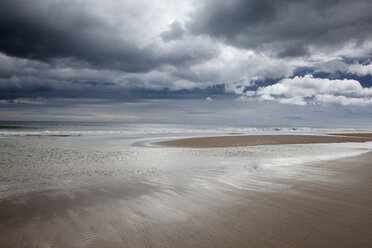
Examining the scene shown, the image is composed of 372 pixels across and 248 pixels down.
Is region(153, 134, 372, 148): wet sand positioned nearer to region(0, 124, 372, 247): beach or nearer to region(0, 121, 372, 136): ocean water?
region(0, 124, 372, 247): beach

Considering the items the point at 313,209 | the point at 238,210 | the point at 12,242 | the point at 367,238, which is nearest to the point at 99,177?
the point at 12,242

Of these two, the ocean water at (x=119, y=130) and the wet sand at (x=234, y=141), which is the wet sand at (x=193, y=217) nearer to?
the wet sand at (x=234, y=141)

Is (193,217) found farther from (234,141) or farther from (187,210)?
(234,141)

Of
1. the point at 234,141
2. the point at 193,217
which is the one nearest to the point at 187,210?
the point at 193,217

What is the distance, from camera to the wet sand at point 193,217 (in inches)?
139

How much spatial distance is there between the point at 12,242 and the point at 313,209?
6.03 metres

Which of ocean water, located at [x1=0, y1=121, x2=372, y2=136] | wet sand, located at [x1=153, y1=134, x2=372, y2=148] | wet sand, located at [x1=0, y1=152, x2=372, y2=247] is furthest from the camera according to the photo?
ocean water, located at [x1=0, y1=121, x2=372, y2=136]

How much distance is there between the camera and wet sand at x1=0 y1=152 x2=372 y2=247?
3.53 meters

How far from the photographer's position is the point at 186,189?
6.57m

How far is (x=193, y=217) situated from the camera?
4.43 m

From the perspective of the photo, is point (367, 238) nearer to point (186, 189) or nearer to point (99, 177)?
point (186, 189)

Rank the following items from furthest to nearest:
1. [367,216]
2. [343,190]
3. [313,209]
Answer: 1. [343,190]
2. [313,209]
3. [367,216]

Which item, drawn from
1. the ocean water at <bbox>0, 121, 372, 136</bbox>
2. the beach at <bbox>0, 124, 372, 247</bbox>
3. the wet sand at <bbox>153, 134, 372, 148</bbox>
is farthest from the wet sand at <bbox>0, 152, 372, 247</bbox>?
the ocean water at <bbox>0, 121, 372, 136</bbox>

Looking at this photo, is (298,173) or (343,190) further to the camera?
(298,173)
